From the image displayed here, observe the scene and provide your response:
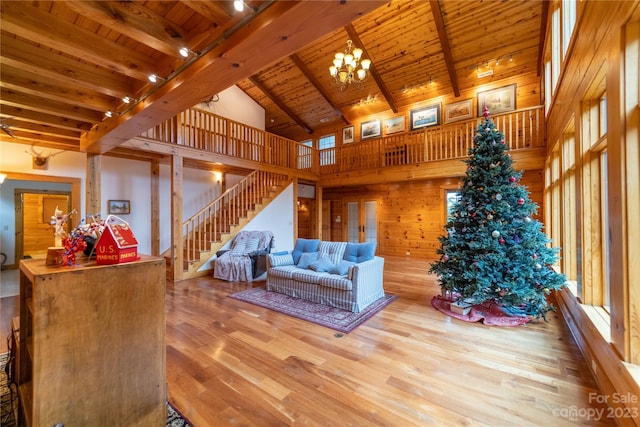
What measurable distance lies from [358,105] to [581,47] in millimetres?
6520

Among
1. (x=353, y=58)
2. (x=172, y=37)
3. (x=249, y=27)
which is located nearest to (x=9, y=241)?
(x=172, y=37)

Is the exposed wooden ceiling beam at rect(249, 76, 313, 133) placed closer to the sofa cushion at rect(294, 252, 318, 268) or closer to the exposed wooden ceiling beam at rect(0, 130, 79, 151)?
the exposed wooden ceiling beam at rect(0, 130, 79, 151)

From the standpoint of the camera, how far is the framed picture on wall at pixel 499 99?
21.5 feet

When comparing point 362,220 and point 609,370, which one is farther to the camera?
point 362,220

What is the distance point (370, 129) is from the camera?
341 inches

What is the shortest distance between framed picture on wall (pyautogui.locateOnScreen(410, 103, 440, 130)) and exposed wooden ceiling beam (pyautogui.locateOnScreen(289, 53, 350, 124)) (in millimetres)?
2256

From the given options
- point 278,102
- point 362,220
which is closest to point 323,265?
point 362,220

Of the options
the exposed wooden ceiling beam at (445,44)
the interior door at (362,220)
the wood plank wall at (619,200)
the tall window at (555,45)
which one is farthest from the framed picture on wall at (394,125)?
the wood plank wall at (619,200)

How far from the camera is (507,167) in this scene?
11.1 feet

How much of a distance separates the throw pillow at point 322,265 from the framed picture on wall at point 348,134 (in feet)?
19.5

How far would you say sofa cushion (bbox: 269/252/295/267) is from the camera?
14.6 ft

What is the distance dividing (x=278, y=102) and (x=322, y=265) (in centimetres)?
669

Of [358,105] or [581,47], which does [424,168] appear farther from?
[581,47]

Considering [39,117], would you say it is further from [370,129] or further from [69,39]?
→ [370,129]
